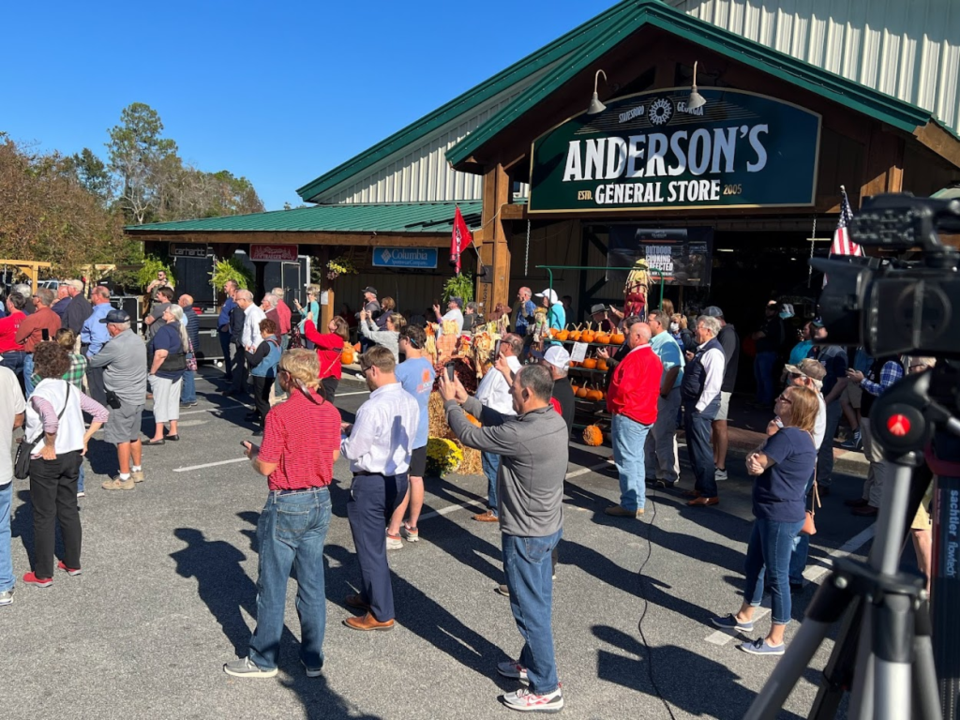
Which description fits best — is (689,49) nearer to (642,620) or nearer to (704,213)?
(704,213)

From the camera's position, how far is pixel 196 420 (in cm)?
1198

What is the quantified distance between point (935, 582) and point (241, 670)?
142 inches

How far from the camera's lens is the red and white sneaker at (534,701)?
4.30 m

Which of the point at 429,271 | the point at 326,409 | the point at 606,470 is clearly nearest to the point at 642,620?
the point at 326,409

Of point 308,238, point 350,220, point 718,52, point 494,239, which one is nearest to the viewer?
Answer: point 718,52

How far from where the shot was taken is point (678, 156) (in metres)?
12.0

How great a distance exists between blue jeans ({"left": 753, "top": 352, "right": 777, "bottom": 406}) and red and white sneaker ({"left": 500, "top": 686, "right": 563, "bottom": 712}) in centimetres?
1065

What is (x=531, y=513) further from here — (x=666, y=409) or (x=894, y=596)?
(x=666, y=409)

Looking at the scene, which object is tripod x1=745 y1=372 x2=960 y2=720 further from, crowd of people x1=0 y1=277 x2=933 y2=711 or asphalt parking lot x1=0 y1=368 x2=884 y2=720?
asphalt parking lot x1=0 y1=368 x2=884 y2=720

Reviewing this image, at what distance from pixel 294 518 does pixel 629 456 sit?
4.08m

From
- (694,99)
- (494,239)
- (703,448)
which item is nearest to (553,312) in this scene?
(494,239)

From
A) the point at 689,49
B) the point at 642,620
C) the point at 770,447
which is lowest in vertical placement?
the point at 642,620

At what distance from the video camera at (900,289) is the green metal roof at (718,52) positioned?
8784 millimetres

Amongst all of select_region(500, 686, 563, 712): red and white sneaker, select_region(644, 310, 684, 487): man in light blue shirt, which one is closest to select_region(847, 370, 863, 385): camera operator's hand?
select_region(644, 310, 684, 487): man in light blue shirt
